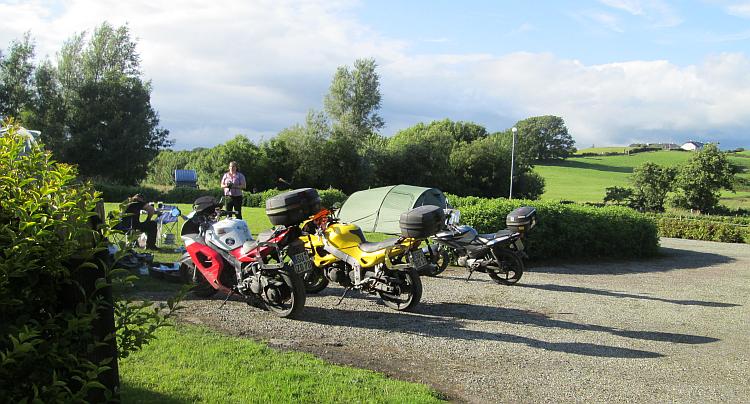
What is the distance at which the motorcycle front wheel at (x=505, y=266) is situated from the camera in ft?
31.2

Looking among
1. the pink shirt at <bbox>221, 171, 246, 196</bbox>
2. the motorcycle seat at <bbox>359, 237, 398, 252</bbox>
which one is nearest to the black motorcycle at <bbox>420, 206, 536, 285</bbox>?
the motorcycle seat at <bbox>359, 237, 398, 252</bbox>

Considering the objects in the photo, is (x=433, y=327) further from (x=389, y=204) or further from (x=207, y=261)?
(x=389, y=204)

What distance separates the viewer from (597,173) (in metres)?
73.7

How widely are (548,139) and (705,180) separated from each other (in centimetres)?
4814

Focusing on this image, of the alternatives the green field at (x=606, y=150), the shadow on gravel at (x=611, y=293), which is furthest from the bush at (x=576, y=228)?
the green field at (x=606, y=150)

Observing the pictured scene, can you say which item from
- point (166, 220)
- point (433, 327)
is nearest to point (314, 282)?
point (433, 327)

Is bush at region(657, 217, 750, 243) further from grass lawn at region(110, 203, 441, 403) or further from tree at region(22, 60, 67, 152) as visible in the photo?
tree at region(22, 60, 67, 152)

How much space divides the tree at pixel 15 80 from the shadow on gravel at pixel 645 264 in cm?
3910

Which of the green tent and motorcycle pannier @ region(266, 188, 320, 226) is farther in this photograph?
the green tent

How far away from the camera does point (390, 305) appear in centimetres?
727

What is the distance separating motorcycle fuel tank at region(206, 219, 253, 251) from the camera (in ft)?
22.2

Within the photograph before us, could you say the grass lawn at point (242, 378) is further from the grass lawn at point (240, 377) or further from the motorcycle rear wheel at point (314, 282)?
the motorcycle rear wheel at point (314, 282)

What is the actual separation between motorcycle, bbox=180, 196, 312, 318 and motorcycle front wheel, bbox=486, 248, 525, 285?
408 centimetres

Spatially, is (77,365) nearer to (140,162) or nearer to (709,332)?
(709,332)
